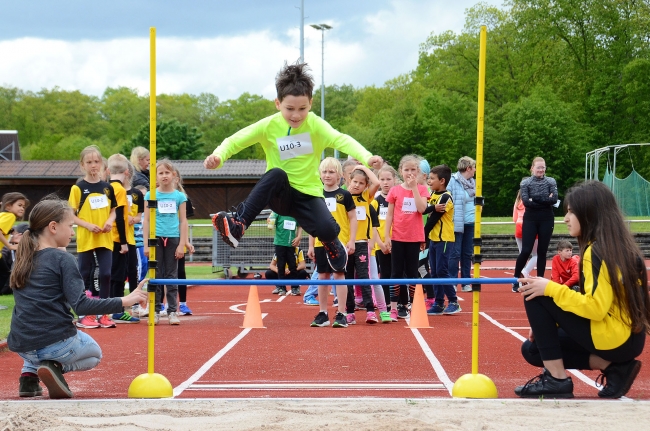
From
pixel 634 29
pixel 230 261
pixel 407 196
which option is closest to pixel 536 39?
pixel 634 29

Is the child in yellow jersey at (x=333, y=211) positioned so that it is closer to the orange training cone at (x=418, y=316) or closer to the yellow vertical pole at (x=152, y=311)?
the orange training cone at (x=418, y=316)

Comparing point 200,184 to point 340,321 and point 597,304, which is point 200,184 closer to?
point 340,321

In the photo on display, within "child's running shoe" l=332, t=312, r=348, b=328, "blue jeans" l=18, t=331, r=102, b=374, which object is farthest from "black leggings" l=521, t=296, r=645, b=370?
"child's running shoe" l=332, t=312, r=348, b=328

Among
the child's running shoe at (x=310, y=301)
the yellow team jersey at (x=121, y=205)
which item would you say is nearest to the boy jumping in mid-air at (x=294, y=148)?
the yellow team jersey at (x=121, y=205)

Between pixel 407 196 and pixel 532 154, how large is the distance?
41.7 meters

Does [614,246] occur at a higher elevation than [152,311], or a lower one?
higher

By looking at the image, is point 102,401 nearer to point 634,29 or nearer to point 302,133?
point 302,133

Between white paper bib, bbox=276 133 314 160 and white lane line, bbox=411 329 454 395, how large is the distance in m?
1.96

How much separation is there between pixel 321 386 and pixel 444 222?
15.9 ft

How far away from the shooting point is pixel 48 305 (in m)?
5.11

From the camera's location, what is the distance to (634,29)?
47094 millimetres

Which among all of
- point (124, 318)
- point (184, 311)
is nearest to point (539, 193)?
point (184, 311)

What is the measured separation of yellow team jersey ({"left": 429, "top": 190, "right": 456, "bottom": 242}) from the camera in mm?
9844

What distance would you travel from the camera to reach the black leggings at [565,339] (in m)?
4.89
